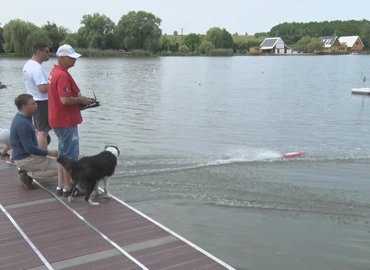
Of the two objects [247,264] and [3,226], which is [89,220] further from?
[247,264]

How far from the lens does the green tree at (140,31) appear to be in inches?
3561

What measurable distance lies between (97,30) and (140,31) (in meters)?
9.62

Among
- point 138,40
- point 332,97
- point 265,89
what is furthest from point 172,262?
point 138,40

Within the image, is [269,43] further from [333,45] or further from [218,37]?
[218,37]

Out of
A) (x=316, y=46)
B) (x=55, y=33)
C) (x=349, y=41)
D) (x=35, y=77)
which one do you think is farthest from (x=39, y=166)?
(x=349, y=41)

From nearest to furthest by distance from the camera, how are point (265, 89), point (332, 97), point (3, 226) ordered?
point (3, 226) < point (332, 97) < point (265, 89)

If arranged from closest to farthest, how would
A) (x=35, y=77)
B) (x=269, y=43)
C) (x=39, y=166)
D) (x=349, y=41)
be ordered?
(x=39, y=166)
(x=35, y=77)
(x=349, y=41)
(x=269, y=43)

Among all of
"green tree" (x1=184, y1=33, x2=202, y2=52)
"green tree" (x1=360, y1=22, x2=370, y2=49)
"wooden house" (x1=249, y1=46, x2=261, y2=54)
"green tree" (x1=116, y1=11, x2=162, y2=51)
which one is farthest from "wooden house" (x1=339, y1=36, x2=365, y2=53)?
"green tree" (x1=116, y1=11, x2=162, y2=51)

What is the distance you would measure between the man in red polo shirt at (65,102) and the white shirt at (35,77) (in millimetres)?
1109

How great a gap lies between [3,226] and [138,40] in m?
90.1

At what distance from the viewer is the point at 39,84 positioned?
6.40m

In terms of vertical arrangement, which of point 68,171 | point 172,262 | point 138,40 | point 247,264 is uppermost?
point 138,40

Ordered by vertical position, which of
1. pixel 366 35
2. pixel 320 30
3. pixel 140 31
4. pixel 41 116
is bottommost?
pixel 41 116

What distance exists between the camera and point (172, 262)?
4152mm
